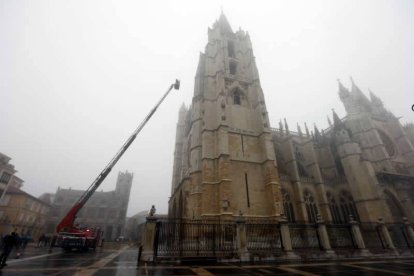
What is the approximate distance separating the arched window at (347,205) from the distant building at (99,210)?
5796 cm

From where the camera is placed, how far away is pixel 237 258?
1062 centimetres

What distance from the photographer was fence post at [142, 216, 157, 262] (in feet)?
32.8

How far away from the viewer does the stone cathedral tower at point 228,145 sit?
1784cm

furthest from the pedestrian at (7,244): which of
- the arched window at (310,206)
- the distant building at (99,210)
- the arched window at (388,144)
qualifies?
the distant building at (99,210)

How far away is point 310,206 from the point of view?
22.4 meters

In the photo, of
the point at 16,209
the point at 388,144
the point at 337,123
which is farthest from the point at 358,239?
the point at 16,209

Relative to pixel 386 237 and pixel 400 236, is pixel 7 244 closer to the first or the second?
pixel 386 237

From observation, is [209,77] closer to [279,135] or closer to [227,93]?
[227,93]

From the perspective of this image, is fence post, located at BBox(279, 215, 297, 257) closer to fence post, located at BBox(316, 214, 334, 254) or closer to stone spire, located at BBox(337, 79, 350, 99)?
fence post, located at BBox(316, 214, 334, 254)

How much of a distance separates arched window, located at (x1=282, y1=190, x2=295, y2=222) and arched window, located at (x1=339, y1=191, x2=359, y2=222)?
7117mm

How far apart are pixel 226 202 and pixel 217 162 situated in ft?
12.4

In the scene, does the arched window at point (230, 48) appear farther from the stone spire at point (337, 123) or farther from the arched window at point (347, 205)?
the arched window at point (347, 205)

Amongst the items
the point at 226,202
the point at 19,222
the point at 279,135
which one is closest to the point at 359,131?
the point at 279,135

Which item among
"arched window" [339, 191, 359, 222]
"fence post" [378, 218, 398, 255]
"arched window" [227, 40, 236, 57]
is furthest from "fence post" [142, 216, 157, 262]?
"arched window" [227, 40, 236, 57]
